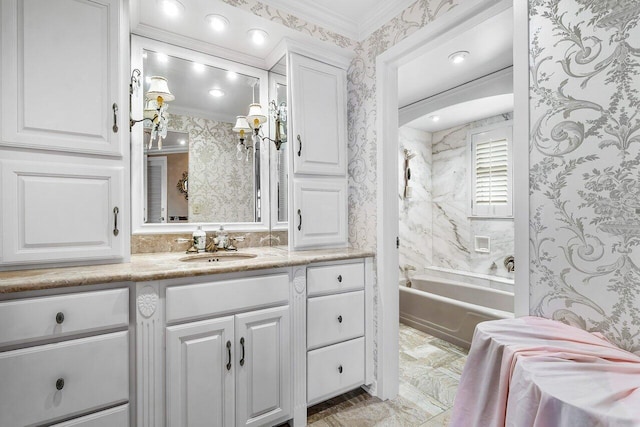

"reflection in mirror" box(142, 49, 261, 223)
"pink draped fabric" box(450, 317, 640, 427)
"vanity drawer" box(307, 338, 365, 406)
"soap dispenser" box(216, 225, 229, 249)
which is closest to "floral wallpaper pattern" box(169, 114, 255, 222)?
"reflection in mirror" box(142, 49, 261, 223)

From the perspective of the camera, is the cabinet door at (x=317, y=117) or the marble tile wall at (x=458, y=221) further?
the marble tile wall at (x=458, y=221)

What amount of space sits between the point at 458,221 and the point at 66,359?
3.79 meters

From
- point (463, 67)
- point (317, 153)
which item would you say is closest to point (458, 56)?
point (463, 67)

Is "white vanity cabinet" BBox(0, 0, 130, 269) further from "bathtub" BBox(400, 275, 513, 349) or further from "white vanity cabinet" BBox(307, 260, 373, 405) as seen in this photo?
"bathtub" BBox(400, 275, 513, 349)

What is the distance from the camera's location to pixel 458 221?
147 inches

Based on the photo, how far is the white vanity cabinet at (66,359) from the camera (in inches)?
41.7

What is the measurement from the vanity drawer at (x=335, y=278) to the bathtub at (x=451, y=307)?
4.39 feet

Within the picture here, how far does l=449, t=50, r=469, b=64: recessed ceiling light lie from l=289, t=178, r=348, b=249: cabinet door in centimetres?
133

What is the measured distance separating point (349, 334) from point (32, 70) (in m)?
2.08

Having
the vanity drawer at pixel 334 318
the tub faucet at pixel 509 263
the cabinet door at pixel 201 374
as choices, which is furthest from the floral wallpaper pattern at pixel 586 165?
the tub faucet at pixel 509 263

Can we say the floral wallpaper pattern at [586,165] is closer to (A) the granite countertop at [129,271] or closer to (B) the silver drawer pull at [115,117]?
(A) the granite countertop at [129,271]

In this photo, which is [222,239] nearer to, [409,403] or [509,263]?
[409,403]

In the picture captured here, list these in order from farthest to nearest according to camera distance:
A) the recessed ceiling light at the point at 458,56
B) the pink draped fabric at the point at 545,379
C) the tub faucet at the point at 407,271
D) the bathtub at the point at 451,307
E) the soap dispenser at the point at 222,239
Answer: the tub faucet at the point at 407,271 → the bathtub at the point at 451,307 → the recessed ceiling light at the point at 458,56 → the soap dispenser at the point at 222,239 → the pink draped fabric at the point at 545,379

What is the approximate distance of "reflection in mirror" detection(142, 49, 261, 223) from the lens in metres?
1.89
